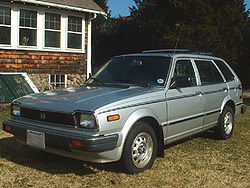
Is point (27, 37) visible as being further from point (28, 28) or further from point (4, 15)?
point (4, 15)

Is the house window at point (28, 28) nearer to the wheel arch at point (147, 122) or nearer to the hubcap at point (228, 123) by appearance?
the hubcap at point (228, 123)

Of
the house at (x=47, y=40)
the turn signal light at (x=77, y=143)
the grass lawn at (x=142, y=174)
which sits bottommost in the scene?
the grass lawn at (x=142, y=174)

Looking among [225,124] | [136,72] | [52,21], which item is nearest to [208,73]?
[225,124]

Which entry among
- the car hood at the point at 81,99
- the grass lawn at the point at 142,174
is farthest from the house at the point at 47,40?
the car hood at the point at 81,99

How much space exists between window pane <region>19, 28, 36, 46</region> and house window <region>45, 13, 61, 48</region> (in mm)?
569

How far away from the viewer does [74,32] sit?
570 inches

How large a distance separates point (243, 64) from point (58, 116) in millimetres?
18384

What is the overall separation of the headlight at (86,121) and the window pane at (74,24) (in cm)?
1129

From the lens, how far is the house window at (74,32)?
47.2 feet

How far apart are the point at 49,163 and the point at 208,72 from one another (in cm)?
329

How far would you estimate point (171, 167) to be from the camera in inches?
180

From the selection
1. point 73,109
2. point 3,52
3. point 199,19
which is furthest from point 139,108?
point 199,19

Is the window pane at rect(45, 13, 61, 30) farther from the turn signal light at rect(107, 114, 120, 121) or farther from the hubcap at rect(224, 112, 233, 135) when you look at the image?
the turn signal light at rect(107, 114, 120, 121)

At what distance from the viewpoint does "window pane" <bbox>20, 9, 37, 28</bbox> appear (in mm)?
12820
